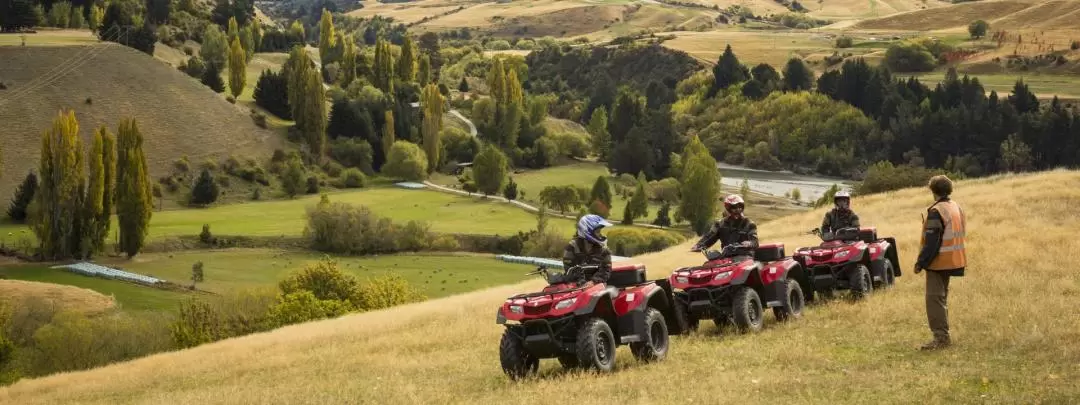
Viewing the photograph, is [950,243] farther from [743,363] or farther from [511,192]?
[511,192]

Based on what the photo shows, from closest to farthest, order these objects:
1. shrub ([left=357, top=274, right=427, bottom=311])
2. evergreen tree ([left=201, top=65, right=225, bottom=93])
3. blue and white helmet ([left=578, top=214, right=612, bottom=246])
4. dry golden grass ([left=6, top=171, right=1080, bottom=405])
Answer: dry golden grass ([left=6, top=171, right=1080, bottom=405])
blue and white helmet ([left=578, top=214, right=612, bottom=246])
shrub ([left=357, top=274, right=427, bottom=311])
evergreen tree ([left=201, top=65, right=225, bottom=93])

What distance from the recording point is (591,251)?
63.2ft

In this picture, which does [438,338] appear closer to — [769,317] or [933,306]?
[769,317]

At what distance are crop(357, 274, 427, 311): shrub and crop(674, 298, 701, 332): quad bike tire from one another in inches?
1644

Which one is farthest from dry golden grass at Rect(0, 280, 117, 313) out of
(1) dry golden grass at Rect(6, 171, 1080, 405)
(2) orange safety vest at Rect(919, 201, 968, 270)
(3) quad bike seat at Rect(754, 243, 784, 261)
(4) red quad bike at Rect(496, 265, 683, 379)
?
(2) orange safety vest at Rect(919, 201, 968, 270)

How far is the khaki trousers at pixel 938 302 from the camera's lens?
18.7 metres

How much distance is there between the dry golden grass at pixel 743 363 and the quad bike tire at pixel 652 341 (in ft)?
0.81

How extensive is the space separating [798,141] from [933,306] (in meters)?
158

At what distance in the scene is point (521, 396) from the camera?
1731 centimetres

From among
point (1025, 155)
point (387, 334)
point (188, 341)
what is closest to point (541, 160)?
point (1025, 155)

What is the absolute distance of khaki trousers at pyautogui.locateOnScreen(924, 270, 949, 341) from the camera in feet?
61.5

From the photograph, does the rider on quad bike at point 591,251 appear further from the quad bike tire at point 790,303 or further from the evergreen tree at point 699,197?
the evergreen tree at point 699,197

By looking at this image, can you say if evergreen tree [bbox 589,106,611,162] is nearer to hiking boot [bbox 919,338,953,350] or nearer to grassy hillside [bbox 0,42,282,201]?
grassy hillside [bbox 0,42,282,201]

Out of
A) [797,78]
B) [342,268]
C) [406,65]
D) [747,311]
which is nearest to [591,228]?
[747,311]
